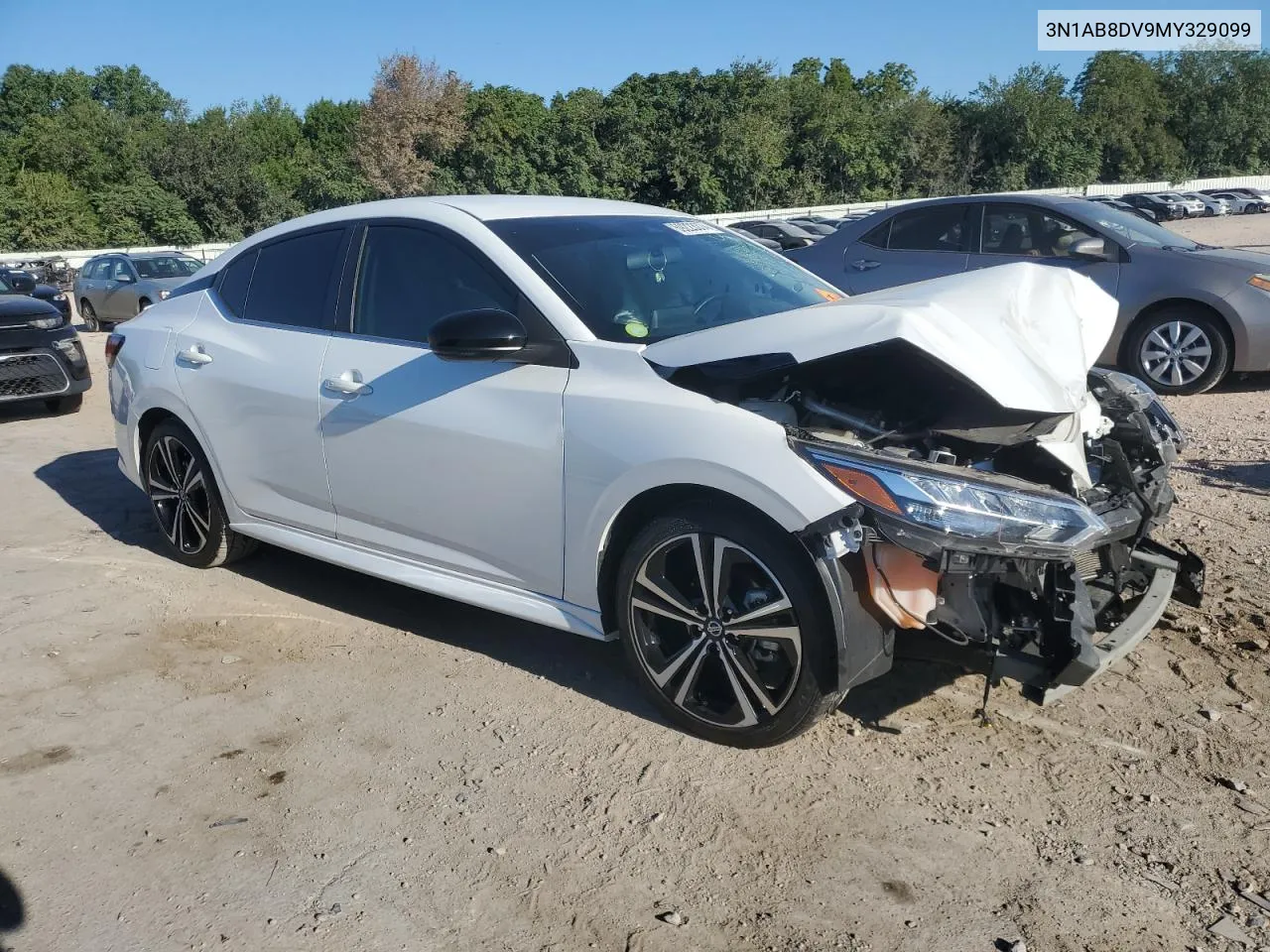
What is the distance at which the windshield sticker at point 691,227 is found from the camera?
15.0 feet

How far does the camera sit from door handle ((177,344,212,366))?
498cm

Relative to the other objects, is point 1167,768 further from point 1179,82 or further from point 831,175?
point 1179,82

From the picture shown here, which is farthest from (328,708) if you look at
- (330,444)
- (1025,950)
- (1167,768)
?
(1167,768)

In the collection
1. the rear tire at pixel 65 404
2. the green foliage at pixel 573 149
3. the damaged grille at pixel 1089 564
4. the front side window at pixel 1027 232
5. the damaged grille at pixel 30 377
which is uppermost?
the green foliage at pixel 573 149

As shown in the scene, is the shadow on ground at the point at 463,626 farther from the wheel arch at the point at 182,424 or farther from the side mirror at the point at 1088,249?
the side mirror at the point at 1088,249

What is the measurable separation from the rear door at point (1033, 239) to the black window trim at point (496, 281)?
19.4 feet

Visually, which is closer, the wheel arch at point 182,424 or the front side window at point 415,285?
the front side window at point 415,285

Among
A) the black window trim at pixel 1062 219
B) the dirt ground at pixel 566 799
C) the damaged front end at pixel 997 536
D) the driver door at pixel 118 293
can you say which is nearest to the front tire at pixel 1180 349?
the black window trim at pixel 1062 219

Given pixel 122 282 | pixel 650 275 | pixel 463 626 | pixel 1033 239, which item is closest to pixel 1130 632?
pixel 650 275

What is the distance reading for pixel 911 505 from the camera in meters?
2.93

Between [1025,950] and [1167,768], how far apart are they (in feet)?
3.43

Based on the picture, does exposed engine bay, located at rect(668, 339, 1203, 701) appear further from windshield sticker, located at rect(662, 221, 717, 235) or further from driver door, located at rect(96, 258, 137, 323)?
driver door, located at rect(96, 258, 137, 323)

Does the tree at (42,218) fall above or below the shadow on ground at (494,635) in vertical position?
above

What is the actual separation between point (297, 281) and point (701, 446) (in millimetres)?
2401
